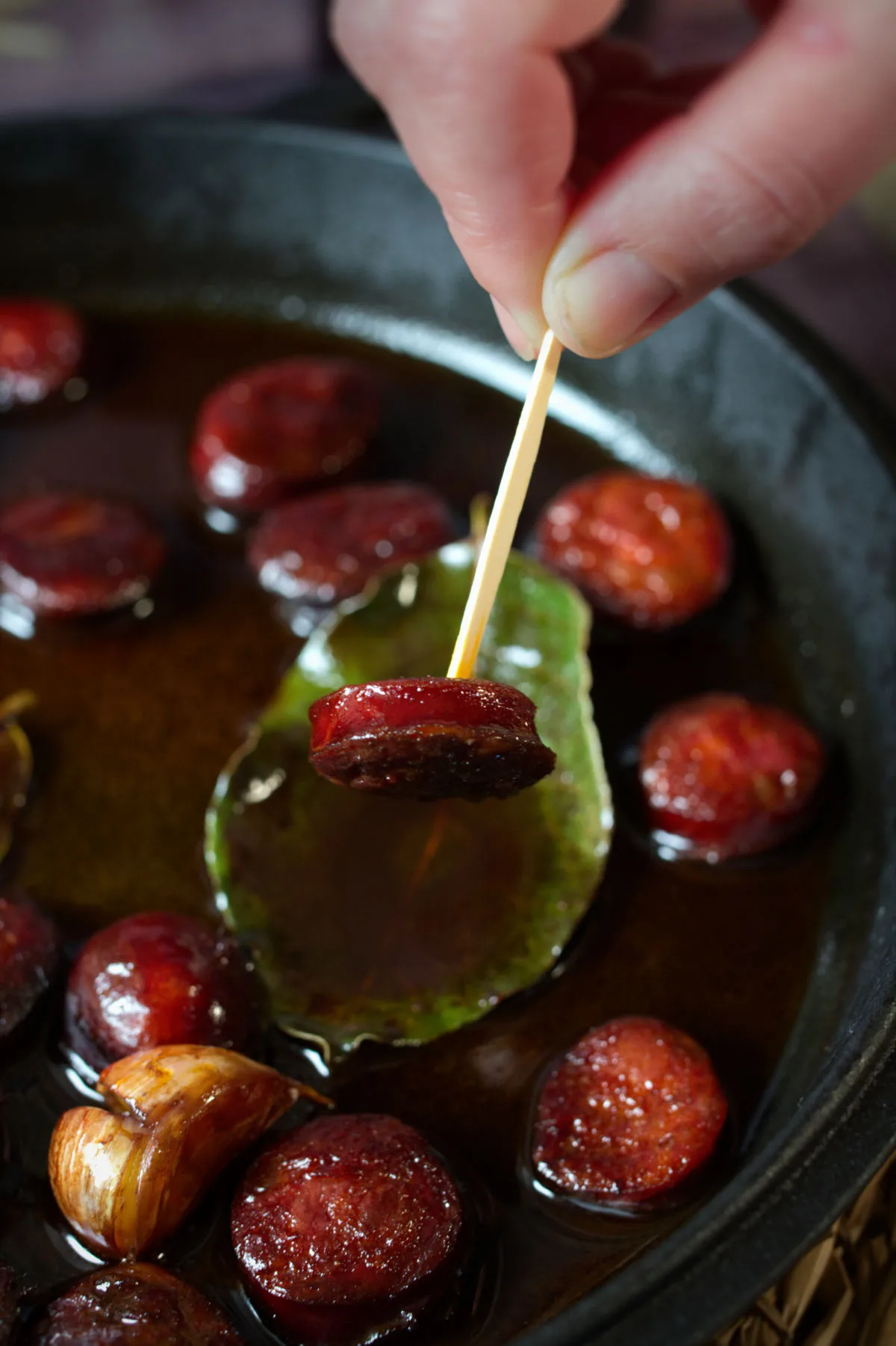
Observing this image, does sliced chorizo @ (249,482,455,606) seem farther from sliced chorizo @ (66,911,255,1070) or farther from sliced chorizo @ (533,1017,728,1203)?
sliced chorizo @ (533,1017,728,1203)

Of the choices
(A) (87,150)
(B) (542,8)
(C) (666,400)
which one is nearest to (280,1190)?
(B) (542,8)

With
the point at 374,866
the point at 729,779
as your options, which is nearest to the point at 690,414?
the point at 729,779

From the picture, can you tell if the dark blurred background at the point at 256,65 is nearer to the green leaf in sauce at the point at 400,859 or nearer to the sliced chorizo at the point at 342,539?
the sliced chorizo at the point at 342,539

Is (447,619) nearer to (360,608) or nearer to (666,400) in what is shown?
(360,608)

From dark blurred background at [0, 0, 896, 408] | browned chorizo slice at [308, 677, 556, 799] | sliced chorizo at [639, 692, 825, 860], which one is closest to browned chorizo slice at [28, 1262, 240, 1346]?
browned chorizo slice at [308, 677, 556, 799]

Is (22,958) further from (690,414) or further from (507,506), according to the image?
(690,414)

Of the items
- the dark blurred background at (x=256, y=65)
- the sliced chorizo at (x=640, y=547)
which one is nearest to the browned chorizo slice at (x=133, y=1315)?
the sliced chorizo at (x=640, y=547)
